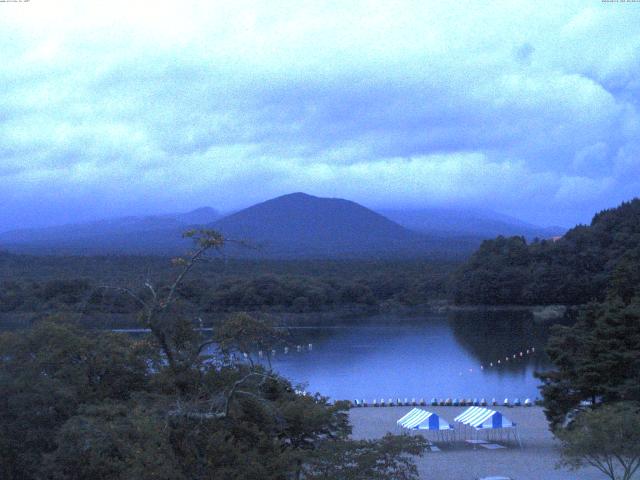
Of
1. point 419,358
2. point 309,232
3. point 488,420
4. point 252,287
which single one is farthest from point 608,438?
point 309,232

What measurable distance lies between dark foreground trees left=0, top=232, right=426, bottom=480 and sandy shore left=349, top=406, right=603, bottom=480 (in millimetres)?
3651

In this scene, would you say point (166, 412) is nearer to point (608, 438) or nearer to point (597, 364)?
point (608, 438)

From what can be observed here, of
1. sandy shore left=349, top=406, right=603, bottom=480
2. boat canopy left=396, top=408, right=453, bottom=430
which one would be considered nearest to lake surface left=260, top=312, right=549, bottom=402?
sandy shore left=349, top=406, right=603, bottom=480

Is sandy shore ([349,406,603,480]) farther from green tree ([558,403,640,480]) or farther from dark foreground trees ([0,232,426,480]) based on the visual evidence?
dark foreground trees ([0,232,426,480])

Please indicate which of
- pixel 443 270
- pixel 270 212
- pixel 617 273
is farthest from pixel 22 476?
pixel 270 212

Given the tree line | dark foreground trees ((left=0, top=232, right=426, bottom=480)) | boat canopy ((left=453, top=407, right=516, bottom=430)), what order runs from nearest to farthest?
dark foreground trees ((left=0, top=232, right=426, bottom=480)) < boat canopy ((left=453, top=407, right=516, bottom=430)) < the tree line

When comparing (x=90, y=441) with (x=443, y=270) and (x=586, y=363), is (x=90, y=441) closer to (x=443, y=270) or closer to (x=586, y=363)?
(x=586, y=363)

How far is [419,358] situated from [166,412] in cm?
2195

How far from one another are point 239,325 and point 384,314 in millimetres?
34570

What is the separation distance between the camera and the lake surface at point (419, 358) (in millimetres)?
23000

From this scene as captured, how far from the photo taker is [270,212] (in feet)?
401

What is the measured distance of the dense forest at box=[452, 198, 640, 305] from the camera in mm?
42875

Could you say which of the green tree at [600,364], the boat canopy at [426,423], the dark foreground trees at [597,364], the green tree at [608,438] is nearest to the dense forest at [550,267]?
the dark foreground trees at [597,364]

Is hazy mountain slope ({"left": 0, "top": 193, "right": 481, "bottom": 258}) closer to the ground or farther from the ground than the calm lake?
farther from the ground
